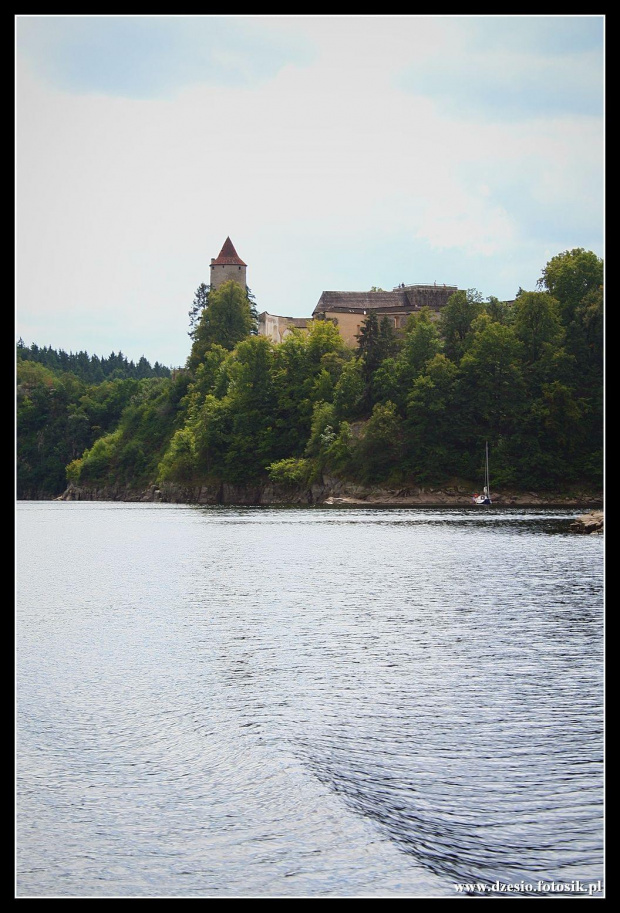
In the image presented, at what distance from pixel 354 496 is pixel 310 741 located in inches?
3814

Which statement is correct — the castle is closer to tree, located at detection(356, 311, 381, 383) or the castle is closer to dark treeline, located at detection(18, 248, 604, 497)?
dark treeline, located at detection(18, 248, 604, 497)

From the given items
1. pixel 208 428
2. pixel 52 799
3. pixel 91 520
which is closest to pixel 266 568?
pixel 52 799

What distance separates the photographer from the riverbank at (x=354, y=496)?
340 feet

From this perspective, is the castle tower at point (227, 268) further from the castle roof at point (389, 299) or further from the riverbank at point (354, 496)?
the riverbank at point (354, 496)

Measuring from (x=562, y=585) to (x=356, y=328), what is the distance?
115m

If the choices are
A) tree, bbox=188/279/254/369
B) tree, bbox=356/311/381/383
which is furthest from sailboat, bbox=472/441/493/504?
tree, bbox=188/279/254/369

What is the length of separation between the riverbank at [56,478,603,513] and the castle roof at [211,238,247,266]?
46.9 metres

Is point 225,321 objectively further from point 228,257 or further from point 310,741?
point 310,741

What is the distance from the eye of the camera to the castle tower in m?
174

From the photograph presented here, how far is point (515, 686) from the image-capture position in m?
18.8

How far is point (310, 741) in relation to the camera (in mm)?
A: 15430

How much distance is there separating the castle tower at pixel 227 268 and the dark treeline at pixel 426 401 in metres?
27.6
